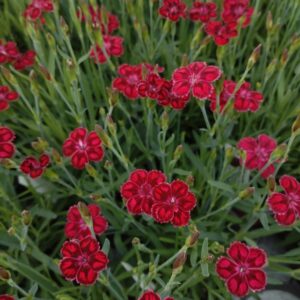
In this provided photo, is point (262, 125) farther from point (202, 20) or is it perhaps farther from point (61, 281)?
point (61, 281)

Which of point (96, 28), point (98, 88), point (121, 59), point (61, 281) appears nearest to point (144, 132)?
point (98, 88)

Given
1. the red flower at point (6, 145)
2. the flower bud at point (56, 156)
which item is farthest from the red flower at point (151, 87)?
the red flower at point (6, 145)

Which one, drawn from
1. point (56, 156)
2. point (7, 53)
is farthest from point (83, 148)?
point (7, 53)

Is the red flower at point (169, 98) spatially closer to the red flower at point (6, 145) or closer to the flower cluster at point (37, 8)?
the red flower at point (6, 145)

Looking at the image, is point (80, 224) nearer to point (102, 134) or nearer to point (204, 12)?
point (102, 134)

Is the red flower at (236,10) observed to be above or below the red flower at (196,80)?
below

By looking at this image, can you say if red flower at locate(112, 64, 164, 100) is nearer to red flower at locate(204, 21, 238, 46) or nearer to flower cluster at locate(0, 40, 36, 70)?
red flower at locate(204, 21, 238, 46)
